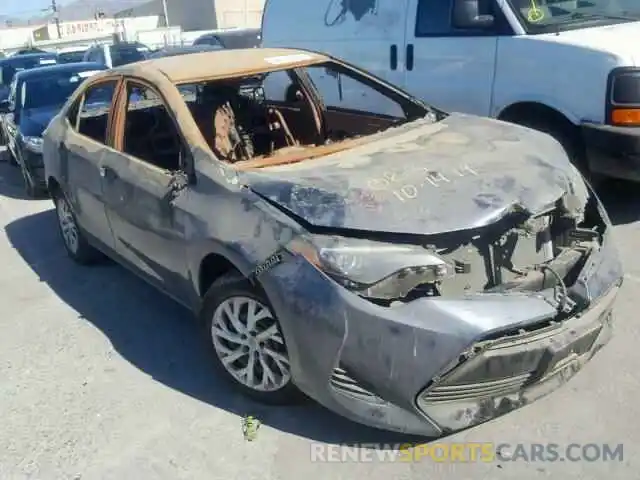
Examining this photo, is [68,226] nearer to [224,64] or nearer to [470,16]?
[224,64]

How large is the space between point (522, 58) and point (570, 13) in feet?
2.01

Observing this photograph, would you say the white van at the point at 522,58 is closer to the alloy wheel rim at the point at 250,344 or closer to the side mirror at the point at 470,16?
the side mirror at the point at 470,16

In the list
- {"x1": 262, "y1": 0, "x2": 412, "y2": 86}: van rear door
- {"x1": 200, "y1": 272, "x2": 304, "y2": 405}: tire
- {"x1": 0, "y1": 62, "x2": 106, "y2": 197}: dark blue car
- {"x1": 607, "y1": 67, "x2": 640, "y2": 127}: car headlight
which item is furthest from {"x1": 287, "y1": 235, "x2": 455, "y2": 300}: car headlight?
{"x1": 0, "y1": 62, "x2": 106, "y2": 197}: dark blue car

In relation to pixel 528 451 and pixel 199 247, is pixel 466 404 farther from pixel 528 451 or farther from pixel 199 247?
pixel 199 247

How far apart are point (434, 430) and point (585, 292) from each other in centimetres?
87

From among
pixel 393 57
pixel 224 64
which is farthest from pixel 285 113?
pixel 393 57

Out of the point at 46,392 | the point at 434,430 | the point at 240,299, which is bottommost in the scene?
the point at 46,392

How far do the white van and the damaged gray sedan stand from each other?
1233 mm

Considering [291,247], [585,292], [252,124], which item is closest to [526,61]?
[252,124]

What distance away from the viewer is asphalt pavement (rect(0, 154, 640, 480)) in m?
2.95

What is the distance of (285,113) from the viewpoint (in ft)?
16.3

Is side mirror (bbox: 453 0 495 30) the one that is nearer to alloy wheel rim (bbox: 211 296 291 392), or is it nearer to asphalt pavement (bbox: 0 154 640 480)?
asphalt pavement (bbox: 0 154 640 480)

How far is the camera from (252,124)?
473cm

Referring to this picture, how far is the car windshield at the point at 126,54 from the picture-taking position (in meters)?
19.7
